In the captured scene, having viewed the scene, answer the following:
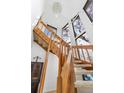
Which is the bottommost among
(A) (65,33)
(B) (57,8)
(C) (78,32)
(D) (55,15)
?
(C) (78,32)

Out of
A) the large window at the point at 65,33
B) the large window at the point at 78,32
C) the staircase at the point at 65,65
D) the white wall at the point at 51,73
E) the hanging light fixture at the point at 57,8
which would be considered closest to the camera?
the staircase at the point at 65,65

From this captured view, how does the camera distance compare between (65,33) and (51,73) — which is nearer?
(51,73)

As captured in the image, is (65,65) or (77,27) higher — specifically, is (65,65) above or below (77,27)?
below

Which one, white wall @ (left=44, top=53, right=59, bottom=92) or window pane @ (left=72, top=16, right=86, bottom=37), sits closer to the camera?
window pane @ (left=72, top=16, right=86, bottom=37)

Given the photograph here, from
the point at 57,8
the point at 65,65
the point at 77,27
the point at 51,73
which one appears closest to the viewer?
the point at 65,65

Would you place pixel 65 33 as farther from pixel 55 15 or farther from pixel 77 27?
pixel 77 27

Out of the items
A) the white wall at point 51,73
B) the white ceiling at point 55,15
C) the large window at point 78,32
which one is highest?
the white ceiling at point 55,15

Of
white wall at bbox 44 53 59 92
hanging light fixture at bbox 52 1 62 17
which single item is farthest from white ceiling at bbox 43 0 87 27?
white wall at bbox 44 53 59 92

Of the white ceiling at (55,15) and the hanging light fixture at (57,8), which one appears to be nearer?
the white ceiling at (55,15)

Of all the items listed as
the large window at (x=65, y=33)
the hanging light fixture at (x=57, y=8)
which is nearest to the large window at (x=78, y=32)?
the large window at (x=65, y=33)

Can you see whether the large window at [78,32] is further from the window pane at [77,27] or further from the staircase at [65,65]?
the staircase at [65,65]

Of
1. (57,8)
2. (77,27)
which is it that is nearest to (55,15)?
(57,8)

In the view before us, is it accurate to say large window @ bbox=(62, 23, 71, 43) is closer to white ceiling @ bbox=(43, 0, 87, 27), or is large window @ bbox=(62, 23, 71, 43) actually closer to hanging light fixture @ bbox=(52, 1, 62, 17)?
white ceiling @ bbox=(43, 0, 87, 27)

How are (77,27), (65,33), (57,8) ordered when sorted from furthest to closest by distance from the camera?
(65,33) < (57,8) < (77,27)
